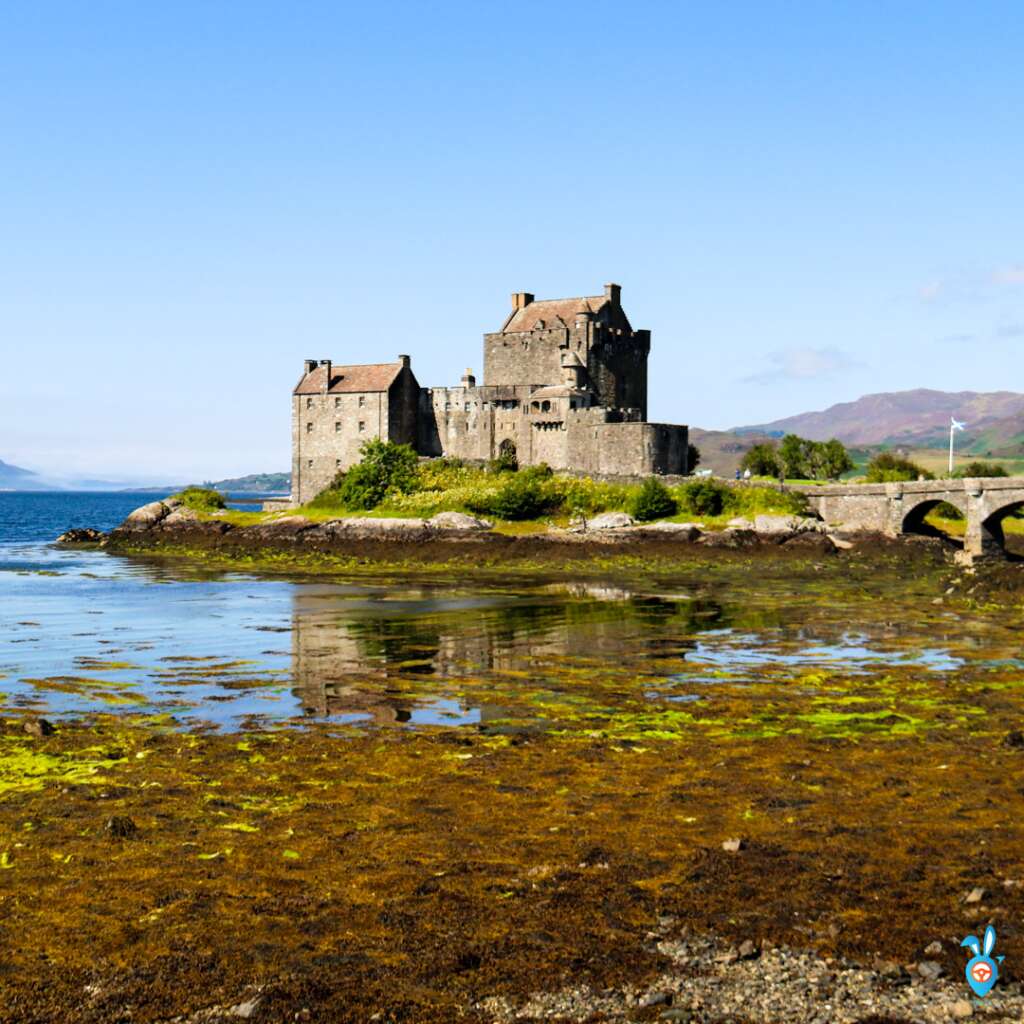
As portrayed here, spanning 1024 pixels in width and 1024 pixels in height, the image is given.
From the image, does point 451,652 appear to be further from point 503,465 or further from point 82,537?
point 82,537

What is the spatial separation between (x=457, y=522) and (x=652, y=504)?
39.9 ft

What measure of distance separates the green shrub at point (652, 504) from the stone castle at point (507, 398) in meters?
10.2

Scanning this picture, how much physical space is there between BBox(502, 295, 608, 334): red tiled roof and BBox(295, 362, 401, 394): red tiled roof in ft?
31.9

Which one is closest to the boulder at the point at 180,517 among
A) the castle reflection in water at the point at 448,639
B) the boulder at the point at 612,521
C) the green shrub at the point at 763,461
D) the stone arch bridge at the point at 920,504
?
the boulder at the point at 612,521

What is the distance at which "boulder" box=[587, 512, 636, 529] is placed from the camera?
70188 mm

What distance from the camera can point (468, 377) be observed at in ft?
298

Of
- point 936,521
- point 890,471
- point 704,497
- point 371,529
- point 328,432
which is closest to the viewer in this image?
point 936,521

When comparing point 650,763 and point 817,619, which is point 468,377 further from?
point 650,763

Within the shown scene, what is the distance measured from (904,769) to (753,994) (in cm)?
831

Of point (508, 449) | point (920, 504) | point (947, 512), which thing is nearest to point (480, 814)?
point (920, 504)

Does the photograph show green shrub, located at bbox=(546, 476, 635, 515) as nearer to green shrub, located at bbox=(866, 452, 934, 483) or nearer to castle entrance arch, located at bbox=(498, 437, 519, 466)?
castle entrance arch, located at bbox=(498, 437, 519, 466)

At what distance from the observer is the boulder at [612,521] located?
70188 millimetres

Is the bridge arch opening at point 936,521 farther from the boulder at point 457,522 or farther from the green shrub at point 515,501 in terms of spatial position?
the boulder at point 457,522

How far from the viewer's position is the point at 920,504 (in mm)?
66000
